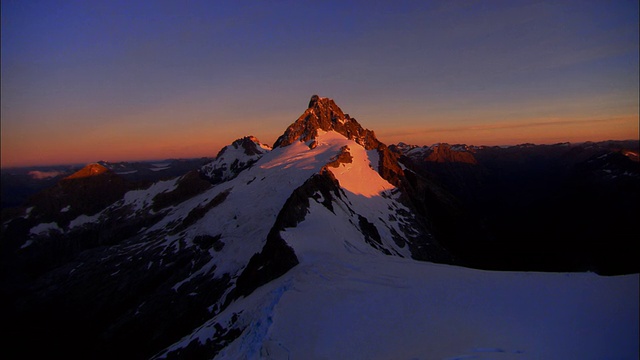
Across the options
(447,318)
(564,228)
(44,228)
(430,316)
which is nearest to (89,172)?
(44,228)

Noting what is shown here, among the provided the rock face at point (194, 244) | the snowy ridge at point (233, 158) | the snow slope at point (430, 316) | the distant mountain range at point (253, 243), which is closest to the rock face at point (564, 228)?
the distant mountain range at point (253, 243)

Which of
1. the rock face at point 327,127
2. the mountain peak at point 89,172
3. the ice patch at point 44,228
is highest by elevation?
the rock face at point 327,127

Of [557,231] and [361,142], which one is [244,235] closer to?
[361,142]

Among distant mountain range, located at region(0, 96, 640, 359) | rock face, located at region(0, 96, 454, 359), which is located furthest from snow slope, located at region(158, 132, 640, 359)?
rock face, located at region(0, 96, 454, 359)

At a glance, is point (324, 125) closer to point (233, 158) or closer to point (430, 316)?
point (233, 158)

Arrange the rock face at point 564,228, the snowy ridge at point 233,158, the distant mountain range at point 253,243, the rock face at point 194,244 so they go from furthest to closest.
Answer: the snowy ridge at point 233,158 → the rock face at point 564,228 → the rock face at point 194,244 → the distant mountain range at point 253,243

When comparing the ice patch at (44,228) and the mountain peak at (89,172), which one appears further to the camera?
the mountain peak at (89,172)

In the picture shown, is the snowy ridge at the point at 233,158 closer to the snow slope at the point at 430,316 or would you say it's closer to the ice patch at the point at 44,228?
the ice patch at the point at 44,228
